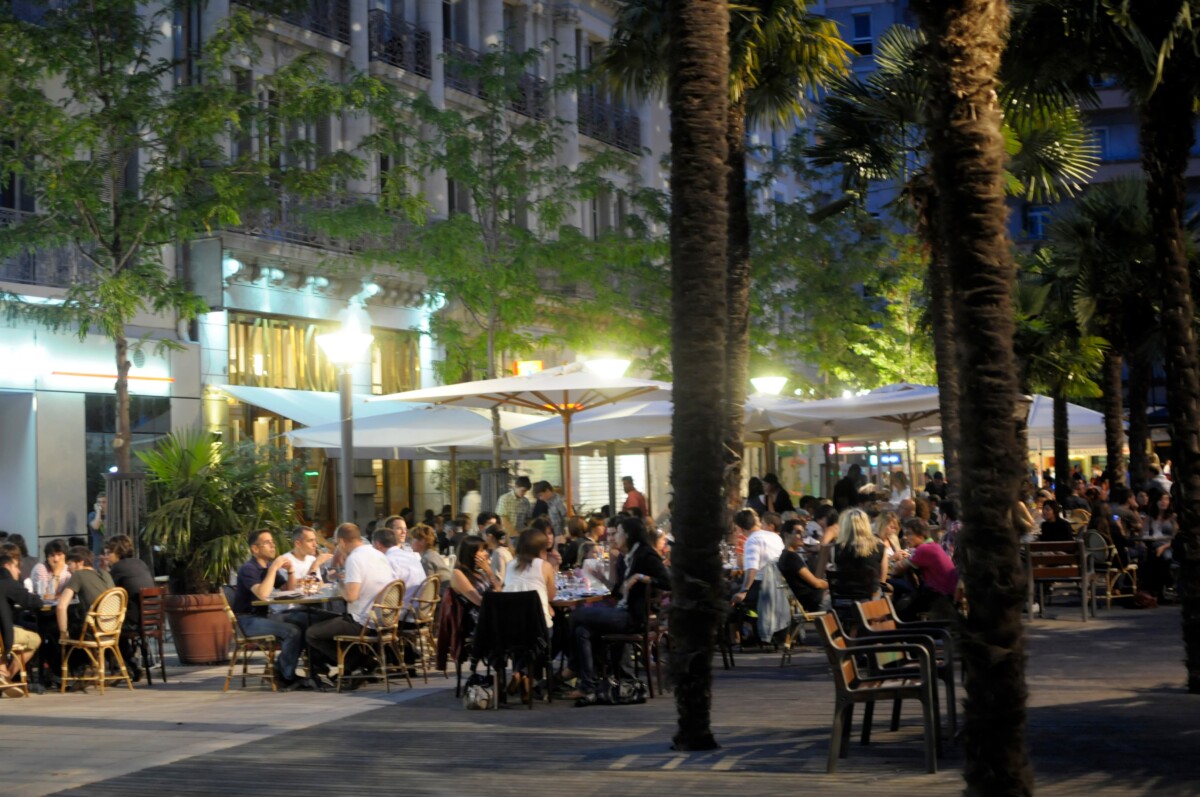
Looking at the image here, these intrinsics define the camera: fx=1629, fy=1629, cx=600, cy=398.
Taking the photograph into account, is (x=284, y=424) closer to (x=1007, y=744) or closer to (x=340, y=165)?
(x=340, y=165)

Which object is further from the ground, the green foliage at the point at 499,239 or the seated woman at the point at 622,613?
the green foliage at the point at 499,239

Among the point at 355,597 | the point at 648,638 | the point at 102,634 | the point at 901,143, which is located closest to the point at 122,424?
the point at 102,634

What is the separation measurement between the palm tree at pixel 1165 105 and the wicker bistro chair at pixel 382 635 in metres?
6.59

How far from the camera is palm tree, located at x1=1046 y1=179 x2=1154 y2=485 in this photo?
31781mm

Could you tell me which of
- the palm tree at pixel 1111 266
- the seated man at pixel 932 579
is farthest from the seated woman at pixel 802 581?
the palm tree at pixel 1111 266

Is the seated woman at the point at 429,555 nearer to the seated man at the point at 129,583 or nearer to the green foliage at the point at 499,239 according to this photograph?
the seated man at the point at 129,583

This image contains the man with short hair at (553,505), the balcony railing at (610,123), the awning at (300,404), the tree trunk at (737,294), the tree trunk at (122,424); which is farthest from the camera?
the balcony railing at (610,123)

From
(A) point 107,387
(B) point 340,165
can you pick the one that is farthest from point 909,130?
(A) point 107,387

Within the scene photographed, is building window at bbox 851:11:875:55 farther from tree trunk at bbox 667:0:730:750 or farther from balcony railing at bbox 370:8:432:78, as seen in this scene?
tree trunk at bbox 667:0:730:750

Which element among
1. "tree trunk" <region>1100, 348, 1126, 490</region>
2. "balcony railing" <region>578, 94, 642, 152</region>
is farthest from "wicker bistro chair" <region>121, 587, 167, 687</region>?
"balcony railing" <region>578, 94, 642, 152</region>

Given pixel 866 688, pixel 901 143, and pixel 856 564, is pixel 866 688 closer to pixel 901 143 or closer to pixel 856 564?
pixel 856 564

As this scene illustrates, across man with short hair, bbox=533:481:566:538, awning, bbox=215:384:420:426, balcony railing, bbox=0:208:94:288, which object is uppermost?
balcony railing, bbox=0:208:94:288

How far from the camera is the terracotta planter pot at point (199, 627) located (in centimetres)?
1725

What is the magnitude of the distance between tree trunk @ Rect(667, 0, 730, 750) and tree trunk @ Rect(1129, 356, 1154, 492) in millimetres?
21534
